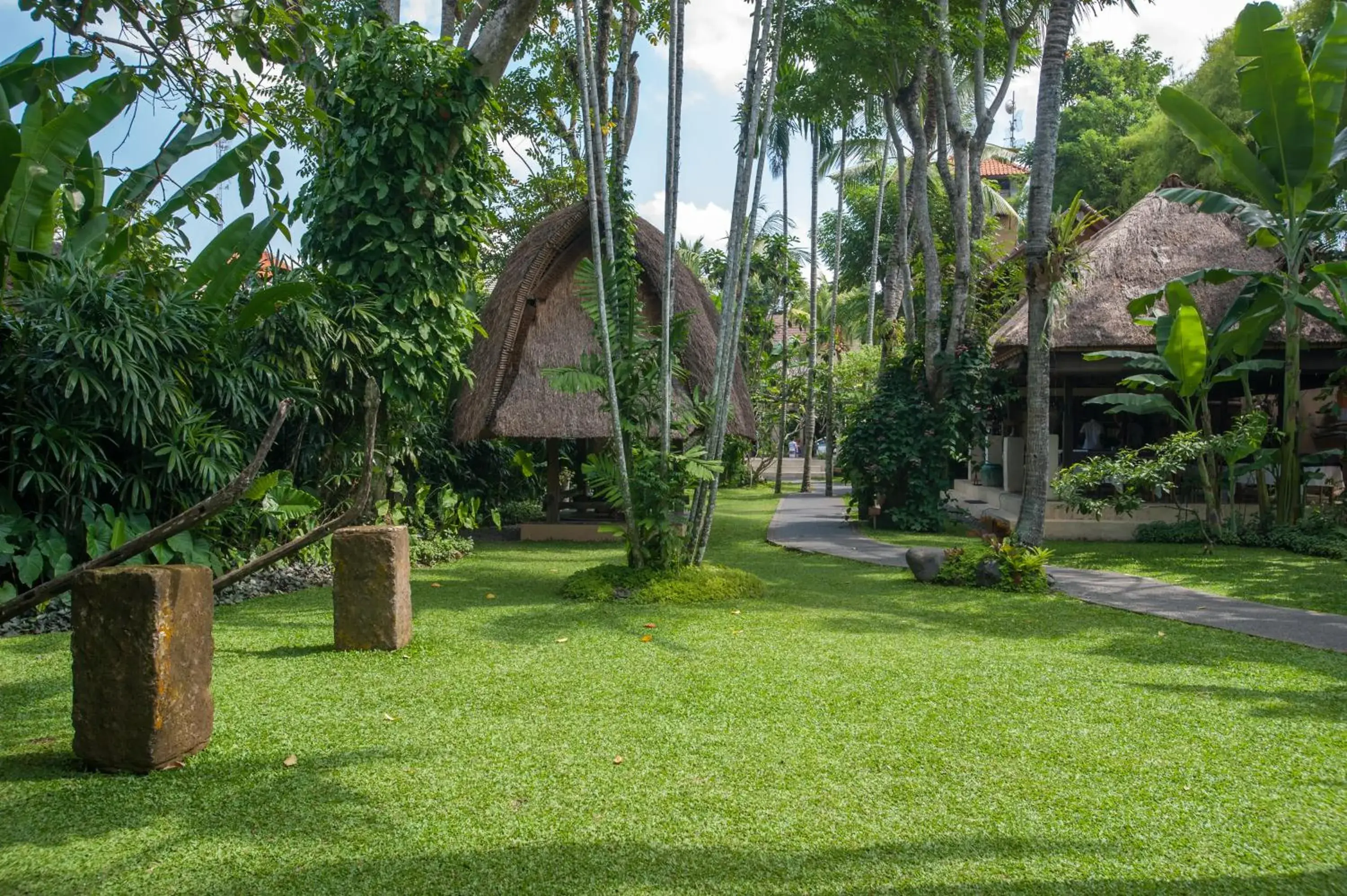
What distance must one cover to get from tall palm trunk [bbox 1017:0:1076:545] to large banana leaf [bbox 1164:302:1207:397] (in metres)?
1.50

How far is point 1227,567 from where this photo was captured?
948 cm

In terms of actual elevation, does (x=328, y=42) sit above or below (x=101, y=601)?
above

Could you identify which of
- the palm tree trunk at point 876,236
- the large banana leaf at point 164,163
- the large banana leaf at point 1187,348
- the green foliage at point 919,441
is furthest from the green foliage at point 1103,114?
the large banana leaf at point 164,163

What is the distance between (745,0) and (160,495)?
5685mm

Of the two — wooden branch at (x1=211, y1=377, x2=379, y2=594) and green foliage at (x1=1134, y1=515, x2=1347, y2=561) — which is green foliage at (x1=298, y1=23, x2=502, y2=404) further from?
green foliage at (x1=1134, y1=515, x2=1347, y2=561)

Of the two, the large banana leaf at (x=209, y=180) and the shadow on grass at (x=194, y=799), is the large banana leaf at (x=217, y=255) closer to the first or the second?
the large banana leaf at (x=209, y=180)

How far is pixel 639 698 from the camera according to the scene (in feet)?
14.9

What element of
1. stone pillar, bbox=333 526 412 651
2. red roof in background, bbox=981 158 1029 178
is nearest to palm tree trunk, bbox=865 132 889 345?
red roof in background, bbox=981 158 1029 178

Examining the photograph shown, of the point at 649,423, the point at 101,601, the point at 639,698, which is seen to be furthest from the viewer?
the point at 649,423

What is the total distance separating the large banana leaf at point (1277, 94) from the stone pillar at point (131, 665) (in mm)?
10137

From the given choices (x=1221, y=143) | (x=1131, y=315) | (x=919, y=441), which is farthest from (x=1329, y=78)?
(x=919, y=441)

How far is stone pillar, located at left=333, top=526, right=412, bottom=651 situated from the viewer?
5.27 metres

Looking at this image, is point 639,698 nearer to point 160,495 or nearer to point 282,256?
point 160,495

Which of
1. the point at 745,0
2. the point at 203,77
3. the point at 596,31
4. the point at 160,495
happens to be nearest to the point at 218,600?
the point at 160,495
